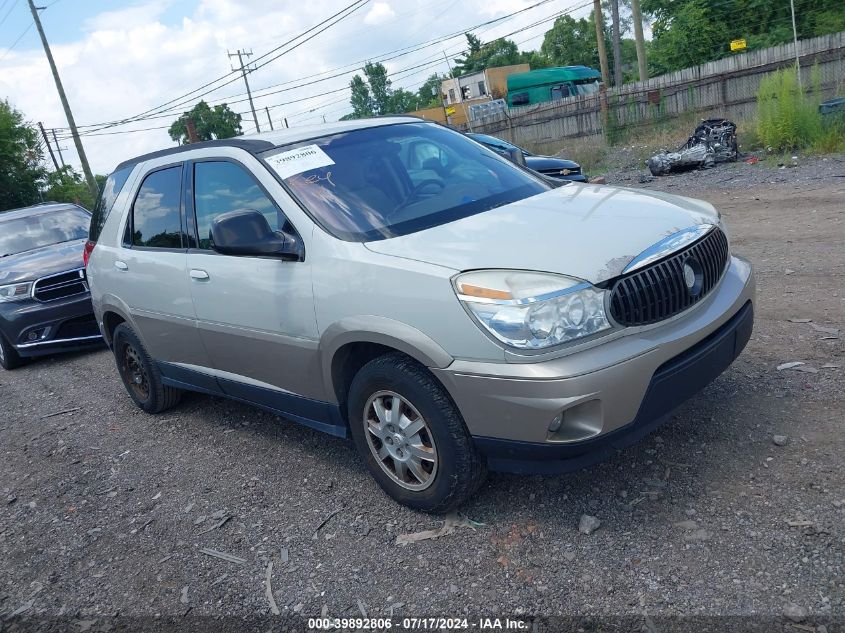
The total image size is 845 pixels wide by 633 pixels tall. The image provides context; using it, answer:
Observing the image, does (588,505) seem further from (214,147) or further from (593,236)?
(214,147)

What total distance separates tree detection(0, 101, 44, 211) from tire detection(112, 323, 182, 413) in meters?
23.9

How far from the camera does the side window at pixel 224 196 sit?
382 cm

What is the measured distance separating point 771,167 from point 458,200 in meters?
11.4

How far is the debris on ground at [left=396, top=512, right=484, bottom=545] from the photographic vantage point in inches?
130

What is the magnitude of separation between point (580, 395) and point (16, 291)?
→ 7268 millimetres

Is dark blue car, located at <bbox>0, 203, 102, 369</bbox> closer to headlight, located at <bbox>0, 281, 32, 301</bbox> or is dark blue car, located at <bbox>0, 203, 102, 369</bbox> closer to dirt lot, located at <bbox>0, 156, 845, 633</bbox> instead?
headlight, located at <bbox>0, 281, 32, 301</bbox>

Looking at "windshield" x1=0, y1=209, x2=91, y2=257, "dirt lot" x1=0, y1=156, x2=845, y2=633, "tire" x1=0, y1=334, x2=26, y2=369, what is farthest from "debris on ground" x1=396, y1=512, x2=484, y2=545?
"windshield" x1=0, y1=209, x2=91, y2=257

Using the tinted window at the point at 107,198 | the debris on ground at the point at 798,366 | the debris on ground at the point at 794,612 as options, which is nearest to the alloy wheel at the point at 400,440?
the debris on ground at the point at 794,612

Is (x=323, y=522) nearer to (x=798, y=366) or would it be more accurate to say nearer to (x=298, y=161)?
(x=298, y=161)

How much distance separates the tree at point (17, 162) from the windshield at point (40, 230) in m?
19.1

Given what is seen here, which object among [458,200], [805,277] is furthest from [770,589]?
[805,277]

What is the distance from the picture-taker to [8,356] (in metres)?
8.24

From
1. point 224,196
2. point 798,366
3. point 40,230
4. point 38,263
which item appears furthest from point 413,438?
point 40,230

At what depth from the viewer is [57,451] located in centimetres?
525
